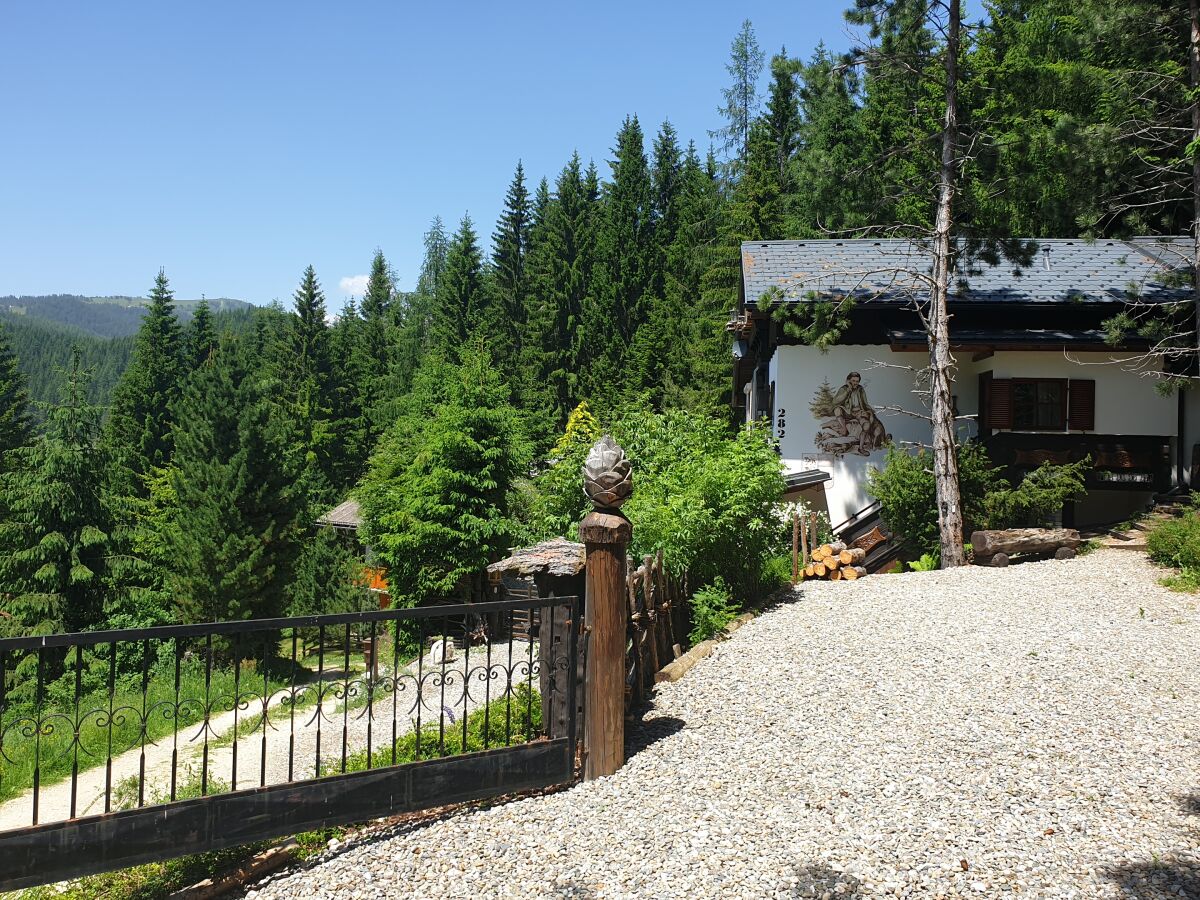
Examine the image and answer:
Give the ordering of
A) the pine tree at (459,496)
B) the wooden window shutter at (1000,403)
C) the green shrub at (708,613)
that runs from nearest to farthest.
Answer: the green shrub at (708,613), the wooden window shutter at (1000,403), the pine tree at (459,496)

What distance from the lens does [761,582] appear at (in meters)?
12.5

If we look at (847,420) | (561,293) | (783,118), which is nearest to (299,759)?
(847,420)

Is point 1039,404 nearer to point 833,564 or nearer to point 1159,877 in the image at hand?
point 833,564

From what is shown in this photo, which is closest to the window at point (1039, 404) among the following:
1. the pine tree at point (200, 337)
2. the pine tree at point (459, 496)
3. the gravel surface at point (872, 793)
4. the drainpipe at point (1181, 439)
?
the drainpipe at point (1181, 439)

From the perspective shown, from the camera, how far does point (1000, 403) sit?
1852 cm

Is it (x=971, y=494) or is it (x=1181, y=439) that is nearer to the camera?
(x=971, y=494)

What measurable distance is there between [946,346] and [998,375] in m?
3.34

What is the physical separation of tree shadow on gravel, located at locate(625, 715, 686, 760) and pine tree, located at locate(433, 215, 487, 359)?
4784 cm

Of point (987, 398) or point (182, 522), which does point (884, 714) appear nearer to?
point (987, 398)

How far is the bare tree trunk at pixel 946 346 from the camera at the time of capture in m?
15.3

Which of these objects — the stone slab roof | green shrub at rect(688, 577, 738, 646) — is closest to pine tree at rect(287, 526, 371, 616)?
the stone slab roof

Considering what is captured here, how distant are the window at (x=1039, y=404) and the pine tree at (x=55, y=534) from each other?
22.8 meters

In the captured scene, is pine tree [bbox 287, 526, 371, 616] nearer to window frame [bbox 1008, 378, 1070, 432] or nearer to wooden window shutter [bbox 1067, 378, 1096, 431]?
window frame [bbox 1008, 378, 1070, 432]

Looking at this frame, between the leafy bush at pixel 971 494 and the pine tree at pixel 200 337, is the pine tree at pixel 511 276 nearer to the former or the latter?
the pine tree at pixel 200 337
